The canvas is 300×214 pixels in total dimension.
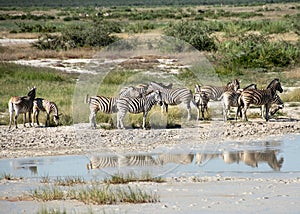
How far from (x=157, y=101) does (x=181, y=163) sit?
4.47 m

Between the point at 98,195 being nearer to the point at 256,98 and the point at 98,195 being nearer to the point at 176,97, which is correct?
the point at 256,98

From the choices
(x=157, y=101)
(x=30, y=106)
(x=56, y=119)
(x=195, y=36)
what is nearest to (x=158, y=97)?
(x=157, y=101)

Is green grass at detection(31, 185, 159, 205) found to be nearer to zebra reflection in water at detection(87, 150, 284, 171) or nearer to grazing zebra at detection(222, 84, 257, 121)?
zebra reflection in water at detection(87, 150, 284, 171)

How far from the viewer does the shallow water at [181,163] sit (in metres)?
12.5

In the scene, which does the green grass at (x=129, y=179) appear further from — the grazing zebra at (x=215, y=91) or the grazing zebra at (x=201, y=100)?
the grazing zebra at (x=215, y=91)

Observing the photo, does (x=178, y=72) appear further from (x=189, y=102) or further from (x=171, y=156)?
(x=171, y=156)

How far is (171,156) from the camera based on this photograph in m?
14.3

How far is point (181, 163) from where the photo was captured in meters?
13.5

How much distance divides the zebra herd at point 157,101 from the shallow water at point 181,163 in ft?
8.12

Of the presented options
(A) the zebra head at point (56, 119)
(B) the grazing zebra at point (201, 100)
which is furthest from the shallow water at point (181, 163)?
(A) the zebra head at point (56, 119)

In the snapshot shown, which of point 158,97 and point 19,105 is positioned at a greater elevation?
point 158,97

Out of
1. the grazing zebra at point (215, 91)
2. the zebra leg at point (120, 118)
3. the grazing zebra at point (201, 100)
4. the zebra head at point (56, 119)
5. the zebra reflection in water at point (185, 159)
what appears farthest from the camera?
the grazing zebra at point (215, 91)

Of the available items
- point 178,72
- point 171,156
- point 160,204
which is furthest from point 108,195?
point 178,72

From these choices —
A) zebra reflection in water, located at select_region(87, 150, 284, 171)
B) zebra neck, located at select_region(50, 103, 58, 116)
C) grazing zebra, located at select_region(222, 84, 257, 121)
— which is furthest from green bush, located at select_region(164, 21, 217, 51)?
zebra reflection in water, located at select_region(87, 150, 284, 171)
